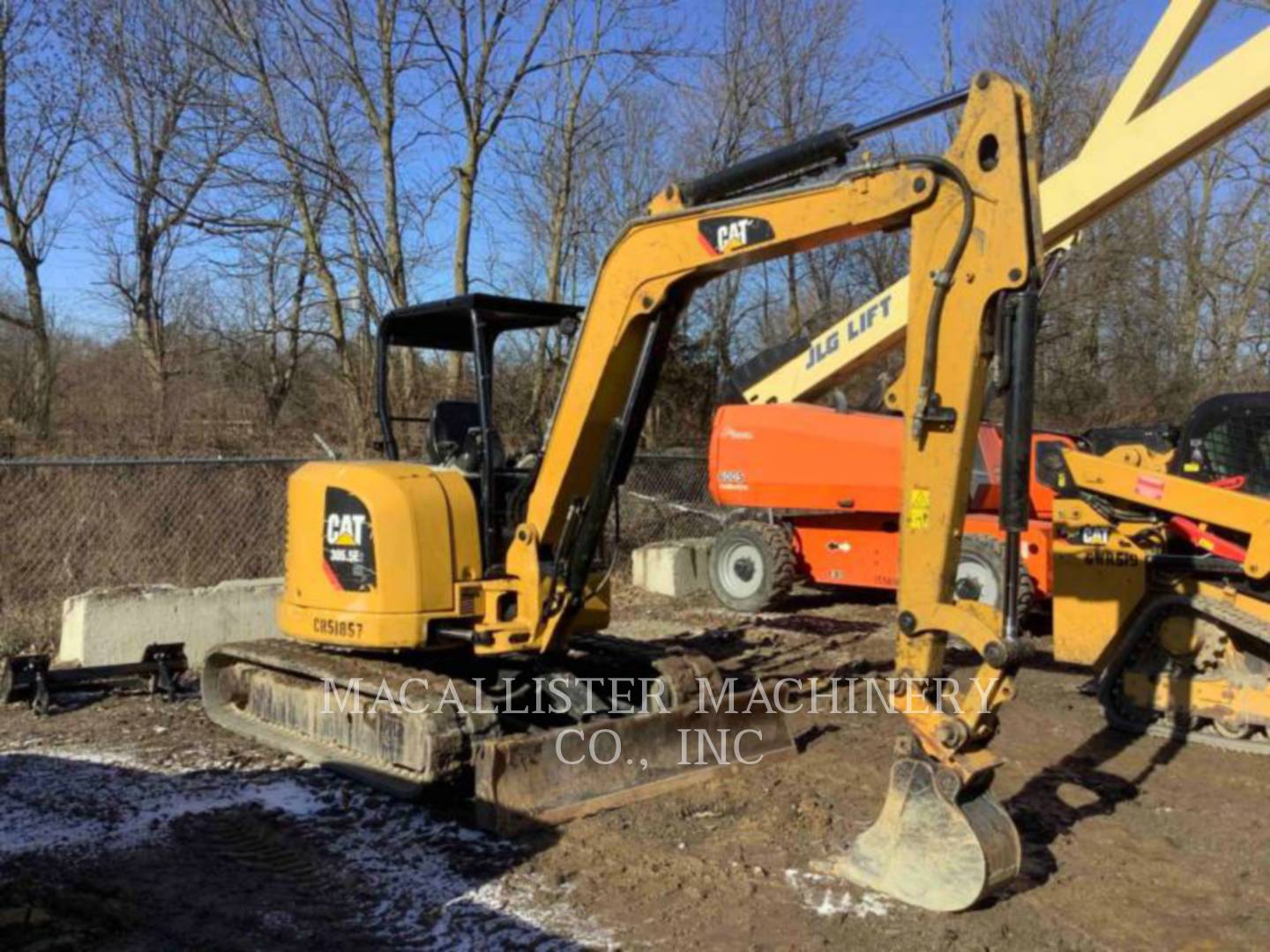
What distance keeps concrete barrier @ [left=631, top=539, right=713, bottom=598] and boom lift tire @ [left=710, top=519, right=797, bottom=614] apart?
513mm

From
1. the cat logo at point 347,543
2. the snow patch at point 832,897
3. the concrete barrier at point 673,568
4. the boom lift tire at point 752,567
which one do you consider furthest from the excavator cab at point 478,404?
the concrete barrier at point 673,568

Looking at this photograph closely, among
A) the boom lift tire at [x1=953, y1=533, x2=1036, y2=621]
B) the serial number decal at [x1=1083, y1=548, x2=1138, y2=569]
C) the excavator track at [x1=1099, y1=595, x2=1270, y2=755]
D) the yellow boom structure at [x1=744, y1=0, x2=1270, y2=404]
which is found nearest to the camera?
the excavator track at [x1=1099, y1=595, x2=1270, y2=755]

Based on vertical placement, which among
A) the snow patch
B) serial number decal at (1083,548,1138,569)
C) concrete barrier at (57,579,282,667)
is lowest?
the snow patch

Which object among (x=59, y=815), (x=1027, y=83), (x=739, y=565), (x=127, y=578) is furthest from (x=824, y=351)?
(x=1027, y=83)

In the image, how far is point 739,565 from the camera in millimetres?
11727

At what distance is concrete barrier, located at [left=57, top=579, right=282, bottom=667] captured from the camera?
830cm

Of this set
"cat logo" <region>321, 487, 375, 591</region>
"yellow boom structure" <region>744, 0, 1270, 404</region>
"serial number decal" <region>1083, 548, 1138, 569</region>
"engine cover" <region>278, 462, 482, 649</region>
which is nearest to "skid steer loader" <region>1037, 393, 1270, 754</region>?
"serial number decal" <region>1083, 548, 1138, 569</region>

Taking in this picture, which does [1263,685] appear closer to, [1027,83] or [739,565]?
[739,565]

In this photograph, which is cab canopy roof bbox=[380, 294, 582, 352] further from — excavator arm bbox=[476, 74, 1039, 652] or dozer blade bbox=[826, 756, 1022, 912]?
dozer blade bbox=[826, 756, 1022, 912]

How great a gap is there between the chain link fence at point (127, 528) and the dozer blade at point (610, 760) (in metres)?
5.28

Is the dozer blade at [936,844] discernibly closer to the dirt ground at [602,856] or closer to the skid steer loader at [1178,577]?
the dirt ground at [602,856]

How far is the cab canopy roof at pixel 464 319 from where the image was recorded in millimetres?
6066

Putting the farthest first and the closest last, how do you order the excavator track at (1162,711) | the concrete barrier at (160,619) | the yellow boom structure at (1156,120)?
the concrete barrier at (160,619) < the yellow boom structure at (1156,120) < the excavator track at (1162,711)

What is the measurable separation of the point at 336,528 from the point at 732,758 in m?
2.48
